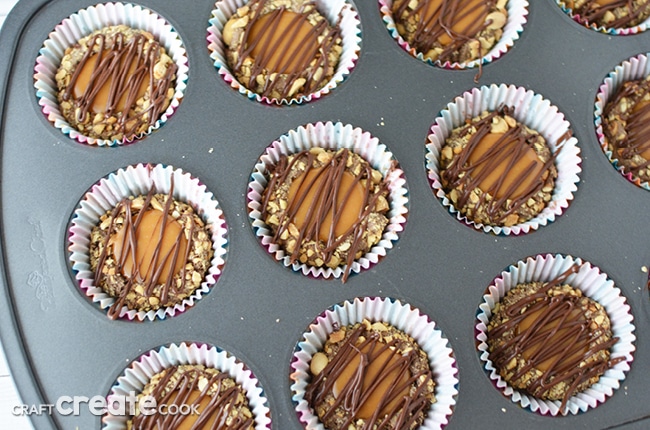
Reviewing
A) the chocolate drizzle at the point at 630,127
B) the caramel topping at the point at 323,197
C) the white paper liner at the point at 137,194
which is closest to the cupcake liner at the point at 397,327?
the caramel topping at the point at 323,197

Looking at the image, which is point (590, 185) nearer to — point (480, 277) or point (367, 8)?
point (480, 277)

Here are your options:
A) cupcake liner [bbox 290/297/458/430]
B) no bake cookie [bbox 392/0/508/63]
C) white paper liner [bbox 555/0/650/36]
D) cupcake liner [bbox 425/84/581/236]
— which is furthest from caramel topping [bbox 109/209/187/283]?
white paper liner [bbox 555/0/650/36]

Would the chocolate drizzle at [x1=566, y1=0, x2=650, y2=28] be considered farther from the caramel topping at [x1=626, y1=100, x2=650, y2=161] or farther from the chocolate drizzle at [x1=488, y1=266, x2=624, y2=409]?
the chocolate drizzle at [x1=488, y1=266, x2=624, y2=409]

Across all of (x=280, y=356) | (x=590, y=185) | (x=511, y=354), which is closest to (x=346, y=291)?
(x=280, y=356)

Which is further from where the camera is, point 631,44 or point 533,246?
point 631,44

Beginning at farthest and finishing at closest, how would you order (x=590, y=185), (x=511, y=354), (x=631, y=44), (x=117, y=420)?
(x=631, y=44), (x=590, y=185), (x=511, y=354), (x=117, y=420)

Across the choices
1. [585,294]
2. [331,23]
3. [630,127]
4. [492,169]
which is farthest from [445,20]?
[585,294]

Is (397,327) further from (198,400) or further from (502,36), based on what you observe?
(502,36)

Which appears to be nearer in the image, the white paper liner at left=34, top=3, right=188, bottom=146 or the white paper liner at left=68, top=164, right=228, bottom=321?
the white paper liner at left=68, top=164, right=228, bottom=321
